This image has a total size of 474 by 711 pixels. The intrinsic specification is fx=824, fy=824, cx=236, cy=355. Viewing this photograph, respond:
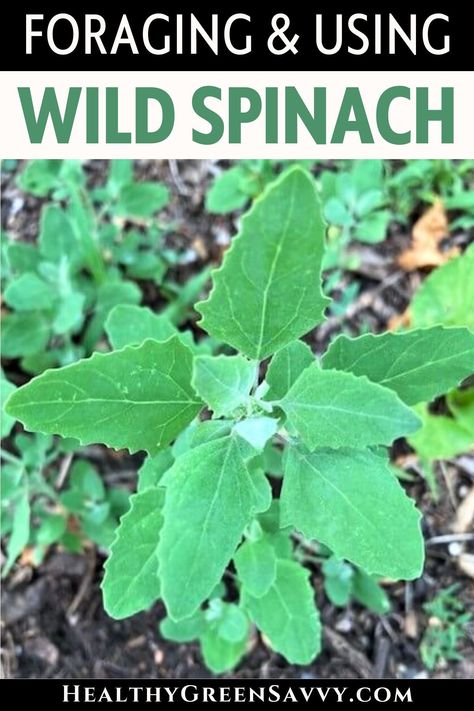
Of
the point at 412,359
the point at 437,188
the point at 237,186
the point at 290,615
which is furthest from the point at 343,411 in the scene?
the point at 437,188

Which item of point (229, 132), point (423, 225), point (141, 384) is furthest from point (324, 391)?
point (423, 225)

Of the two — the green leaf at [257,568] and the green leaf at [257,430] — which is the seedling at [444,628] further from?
the green leaf at [257,430]

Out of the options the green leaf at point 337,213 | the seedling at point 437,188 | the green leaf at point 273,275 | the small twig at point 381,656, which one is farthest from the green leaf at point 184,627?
the seedling at point 437,188

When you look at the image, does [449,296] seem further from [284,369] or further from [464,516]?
[284,369]

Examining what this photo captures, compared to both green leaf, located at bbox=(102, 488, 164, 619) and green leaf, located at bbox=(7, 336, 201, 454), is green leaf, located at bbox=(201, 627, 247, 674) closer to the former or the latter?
green leaf, located at bbox=(102, 488, 164, 619)

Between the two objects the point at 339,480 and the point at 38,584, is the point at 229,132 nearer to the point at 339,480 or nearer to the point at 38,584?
the point at 339,480
